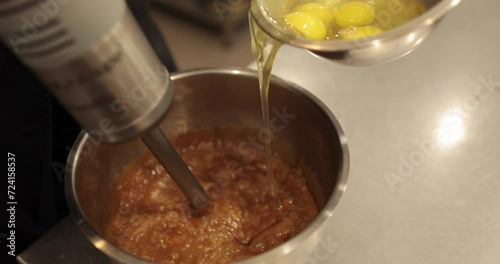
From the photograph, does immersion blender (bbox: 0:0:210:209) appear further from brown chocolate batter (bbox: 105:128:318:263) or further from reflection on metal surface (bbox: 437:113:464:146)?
reflection on metal surface (bbox: 437:113:464:146)

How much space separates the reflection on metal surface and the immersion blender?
0.68m

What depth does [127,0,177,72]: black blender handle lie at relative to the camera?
104 cm

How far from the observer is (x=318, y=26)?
0.76 meters

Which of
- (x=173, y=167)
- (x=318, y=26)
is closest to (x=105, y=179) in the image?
(x=173, y=167)

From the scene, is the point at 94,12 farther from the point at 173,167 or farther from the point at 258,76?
the point at 258,76

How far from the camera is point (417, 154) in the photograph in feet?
3.20

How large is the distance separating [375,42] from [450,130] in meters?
0.48

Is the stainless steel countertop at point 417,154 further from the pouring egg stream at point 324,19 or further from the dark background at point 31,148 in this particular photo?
the pouring egg stream at point 324,19

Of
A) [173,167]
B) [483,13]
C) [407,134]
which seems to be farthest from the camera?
[483,13]

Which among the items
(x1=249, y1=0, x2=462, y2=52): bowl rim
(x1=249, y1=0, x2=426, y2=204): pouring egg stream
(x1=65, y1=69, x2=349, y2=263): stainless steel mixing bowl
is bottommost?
(x1=65, y1=69, x2=349, y2=263): stainless steel mixing bowl

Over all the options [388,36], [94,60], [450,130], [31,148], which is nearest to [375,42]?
[388,36]

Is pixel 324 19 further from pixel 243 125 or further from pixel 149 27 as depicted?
pixel 149 27

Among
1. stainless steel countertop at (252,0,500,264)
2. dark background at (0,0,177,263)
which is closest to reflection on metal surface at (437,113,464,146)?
stainless steel countertop at (252,0,500,264)

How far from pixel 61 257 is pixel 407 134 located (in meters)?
0.70
